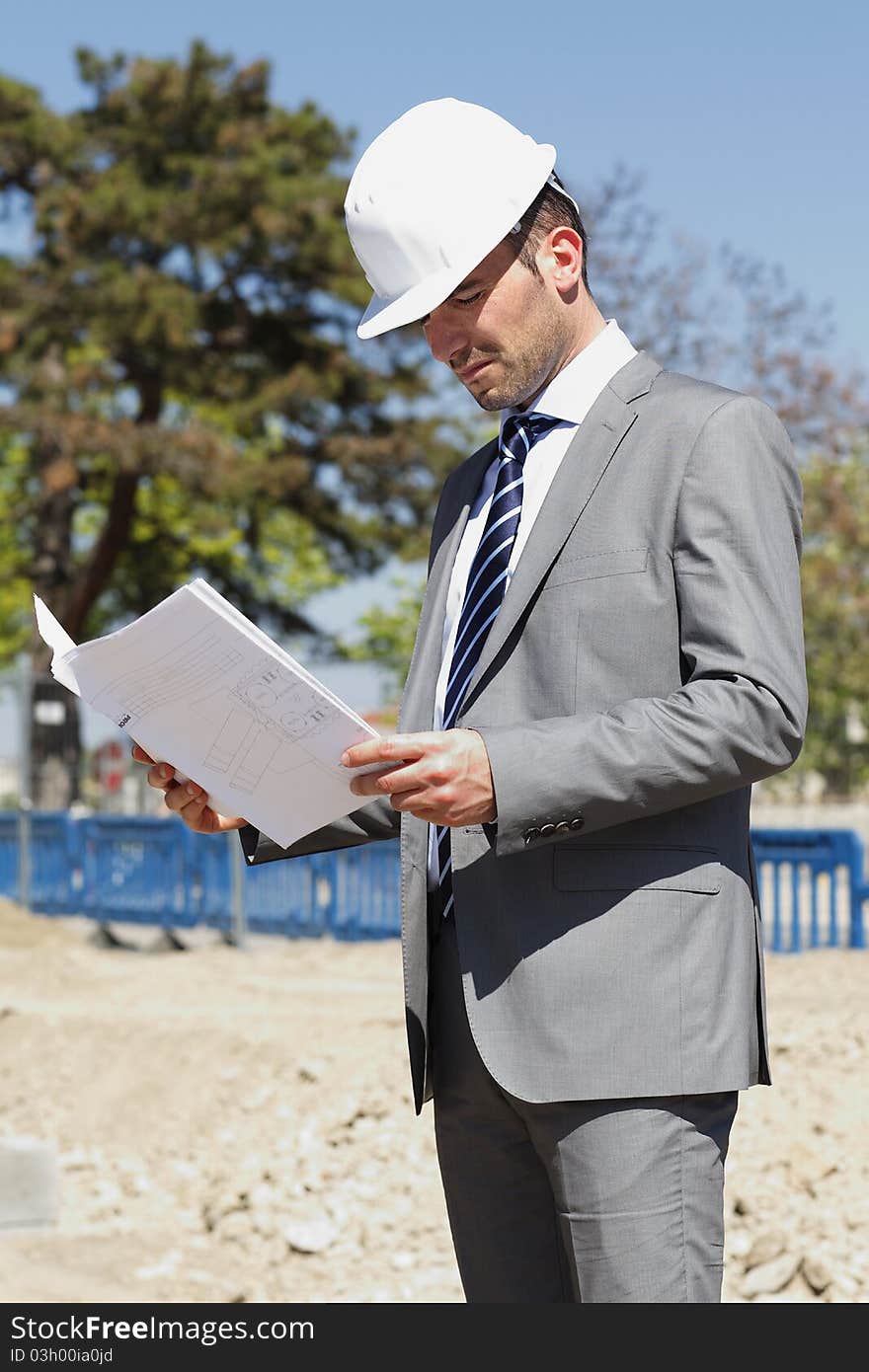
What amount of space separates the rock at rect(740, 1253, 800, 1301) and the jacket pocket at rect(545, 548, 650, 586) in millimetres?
4149

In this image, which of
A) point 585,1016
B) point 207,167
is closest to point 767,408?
point 585,1016

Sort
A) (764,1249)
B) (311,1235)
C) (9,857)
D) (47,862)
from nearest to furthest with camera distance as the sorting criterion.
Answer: (764,1249), (311,1235), (47,862), (9,857)

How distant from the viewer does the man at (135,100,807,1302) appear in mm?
2232

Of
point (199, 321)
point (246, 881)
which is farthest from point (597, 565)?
point (199, 321)

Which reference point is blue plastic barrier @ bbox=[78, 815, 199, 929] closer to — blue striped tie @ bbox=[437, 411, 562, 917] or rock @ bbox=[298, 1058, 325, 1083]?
rock @ bbox=[298, 1058, 325, 1083]

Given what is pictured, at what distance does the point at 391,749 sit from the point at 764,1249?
4.42m

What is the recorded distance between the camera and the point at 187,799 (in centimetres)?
268

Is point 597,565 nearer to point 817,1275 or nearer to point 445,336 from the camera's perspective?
point 445,336

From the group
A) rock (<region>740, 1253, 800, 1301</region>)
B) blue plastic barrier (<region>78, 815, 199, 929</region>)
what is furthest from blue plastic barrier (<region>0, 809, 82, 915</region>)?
rock (<region>740, 1253, 800, 1301</region>)

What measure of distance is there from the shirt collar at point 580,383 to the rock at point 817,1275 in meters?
4.16

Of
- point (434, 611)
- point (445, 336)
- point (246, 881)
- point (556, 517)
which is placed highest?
point (445, 336)

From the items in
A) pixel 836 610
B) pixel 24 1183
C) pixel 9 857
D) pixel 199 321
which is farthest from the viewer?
pixel 836 610
